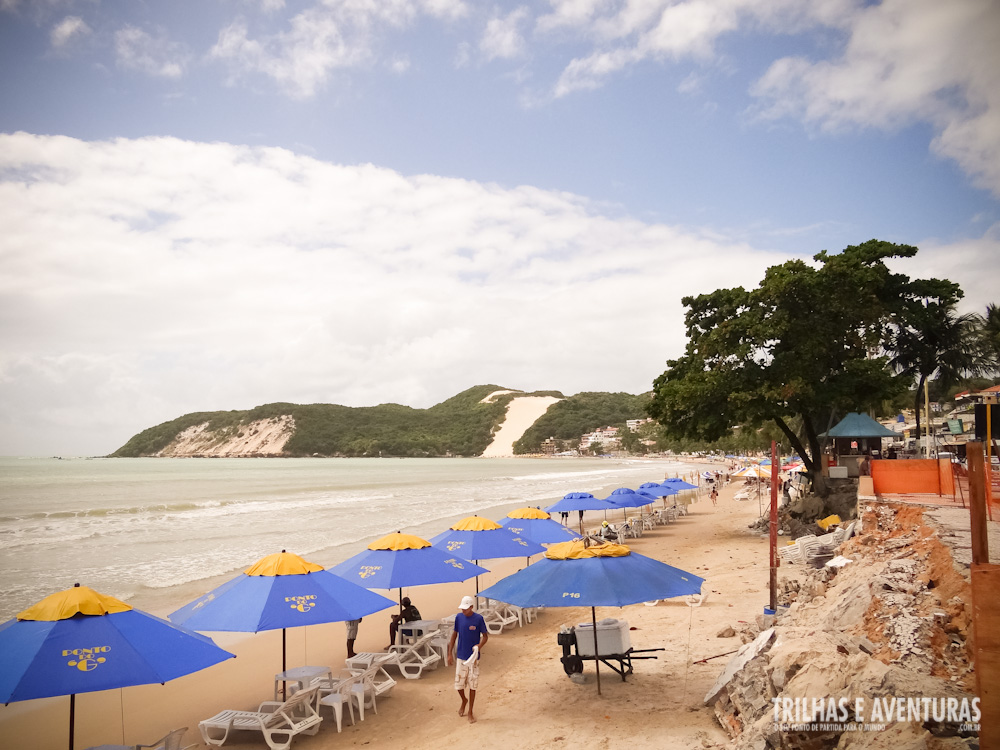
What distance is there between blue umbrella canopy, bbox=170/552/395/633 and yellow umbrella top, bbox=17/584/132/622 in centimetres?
136

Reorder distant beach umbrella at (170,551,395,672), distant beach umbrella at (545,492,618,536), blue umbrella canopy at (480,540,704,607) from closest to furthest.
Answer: blue umbrella canopy at (480,540,704,607) < distant beach umbrella at (170,551,395,672) < distant beach umbrella at (545,492,618,536)

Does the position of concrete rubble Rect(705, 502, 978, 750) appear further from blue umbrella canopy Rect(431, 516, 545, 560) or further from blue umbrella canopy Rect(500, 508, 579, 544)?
Answer: blue umbrella canopy Rect(500, 508, 579, 544)

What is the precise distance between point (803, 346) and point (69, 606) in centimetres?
1961

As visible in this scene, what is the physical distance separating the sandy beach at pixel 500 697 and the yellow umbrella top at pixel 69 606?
293 cm

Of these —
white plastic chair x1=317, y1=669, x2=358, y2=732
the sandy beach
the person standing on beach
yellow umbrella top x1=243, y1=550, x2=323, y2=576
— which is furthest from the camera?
the person standing on beach

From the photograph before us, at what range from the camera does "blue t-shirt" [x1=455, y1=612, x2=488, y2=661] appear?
7.74m

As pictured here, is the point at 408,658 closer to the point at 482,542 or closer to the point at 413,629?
the point at 413,629

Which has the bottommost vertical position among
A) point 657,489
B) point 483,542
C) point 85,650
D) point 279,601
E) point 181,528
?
point 181,528

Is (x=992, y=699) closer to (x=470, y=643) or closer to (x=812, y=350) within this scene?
(x=470, y=643)

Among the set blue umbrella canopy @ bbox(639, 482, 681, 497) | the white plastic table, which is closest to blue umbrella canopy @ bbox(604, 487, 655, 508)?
blue umbrella canopy @ bbox(639, 482, 681, 497)

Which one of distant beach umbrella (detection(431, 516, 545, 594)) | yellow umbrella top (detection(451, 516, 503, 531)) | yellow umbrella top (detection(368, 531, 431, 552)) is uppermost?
yellow umbrella top (detection(368, 531, 431, 552))

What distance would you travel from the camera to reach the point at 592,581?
23.6 feet

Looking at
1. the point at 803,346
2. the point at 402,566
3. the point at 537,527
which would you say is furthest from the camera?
the point at 803,346

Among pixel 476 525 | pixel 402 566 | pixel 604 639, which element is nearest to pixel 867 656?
pixel 604 639
